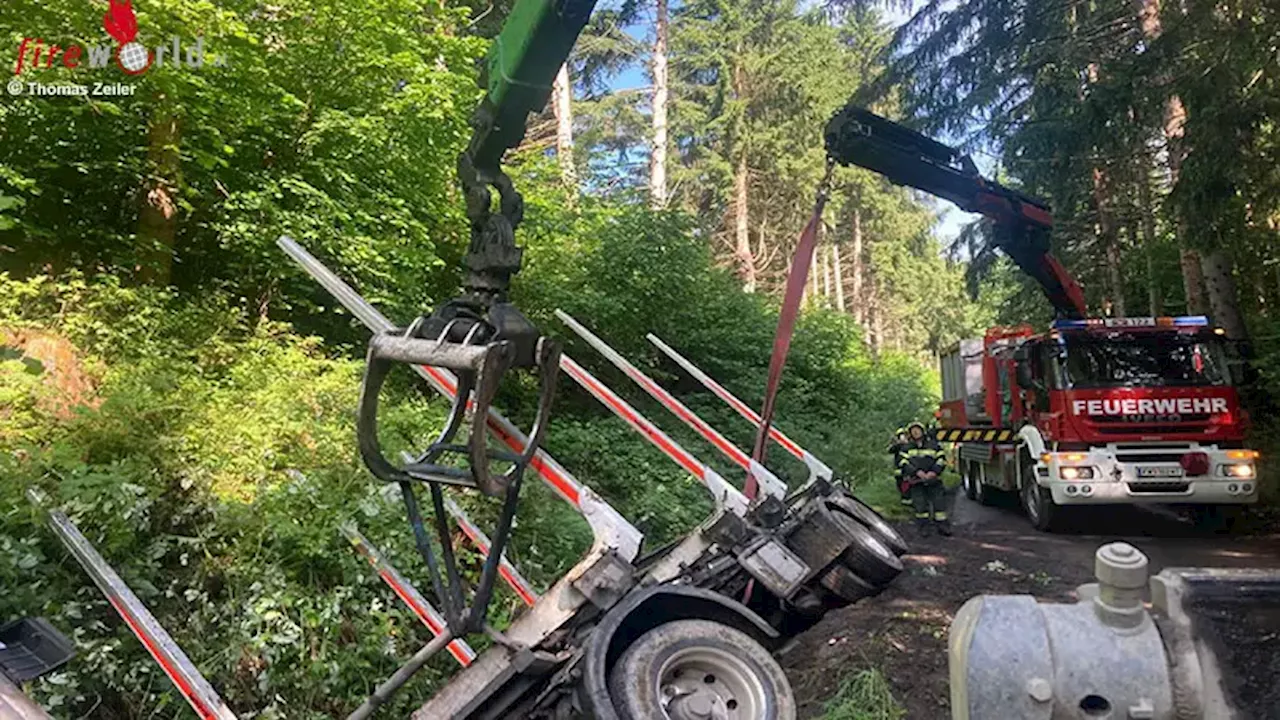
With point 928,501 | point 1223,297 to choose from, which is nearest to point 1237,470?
point 928,501

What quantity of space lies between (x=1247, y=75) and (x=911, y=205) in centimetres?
2847

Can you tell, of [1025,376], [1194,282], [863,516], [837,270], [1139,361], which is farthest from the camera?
[837,270]

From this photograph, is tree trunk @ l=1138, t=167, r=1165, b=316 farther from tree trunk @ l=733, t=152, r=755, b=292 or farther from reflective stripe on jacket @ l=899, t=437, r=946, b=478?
tree trunk @ l=733, t=152, r=755, b=292

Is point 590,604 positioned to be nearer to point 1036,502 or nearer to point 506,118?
point 506,118

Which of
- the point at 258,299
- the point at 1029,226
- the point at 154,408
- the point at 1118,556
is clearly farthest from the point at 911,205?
the point at 1118,556

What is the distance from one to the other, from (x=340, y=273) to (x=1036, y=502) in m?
9.05

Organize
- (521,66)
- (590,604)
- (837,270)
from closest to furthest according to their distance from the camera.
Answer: (521,66), (590,604), (837,270)

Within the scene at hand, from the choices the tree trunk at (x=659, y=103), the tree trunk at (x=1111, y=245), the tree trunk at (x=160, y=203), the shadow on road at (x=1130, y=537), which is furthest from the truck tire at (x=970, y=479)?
the tree trunk at (x=160, y=203)

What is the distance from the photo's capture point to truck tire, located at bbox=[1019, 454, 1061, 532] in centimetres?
1014

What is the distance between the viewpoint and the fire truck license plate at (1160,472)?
9.12 m

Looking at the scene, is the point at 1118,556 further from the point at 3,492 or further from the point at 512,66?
the point at 3,492

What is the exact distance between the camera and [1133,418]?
369 inches

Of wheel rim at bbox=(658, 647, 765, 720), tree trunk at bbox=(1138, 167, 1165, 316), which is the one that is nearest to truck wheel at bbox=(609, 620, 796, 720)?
wheel rim at bbox=(658, 647, 765, 720)

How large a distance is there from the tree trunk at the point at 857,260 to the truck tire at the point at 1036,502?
23295 mm
